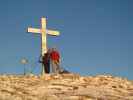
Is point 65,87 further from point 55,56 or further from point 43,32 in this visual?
point 43,32

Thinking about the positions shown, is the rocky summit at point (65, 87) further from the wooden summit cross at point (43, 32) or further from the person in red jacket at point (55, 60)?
the wooden summit cross at point (43, 32)

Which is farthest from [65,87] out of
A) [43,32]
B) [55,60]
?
[43,32]

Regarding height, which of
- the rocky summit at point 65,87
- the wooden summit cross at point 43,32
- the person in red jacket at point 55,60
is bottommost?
the rocky summit at point 65,87

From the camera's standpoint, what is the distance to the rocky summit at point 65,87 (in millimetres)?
14633

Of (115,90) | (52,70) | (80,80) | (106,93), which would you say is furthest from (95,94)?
(52,70)

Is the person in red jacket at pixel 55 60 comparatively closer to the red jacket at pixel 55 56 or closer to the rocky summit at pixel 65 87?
the red jacket at pixel 55 56

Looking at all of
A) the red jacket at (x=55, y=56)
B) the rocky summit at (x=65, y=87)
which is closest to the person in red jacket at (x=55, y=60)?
the red jacket at (x=55, y=56)

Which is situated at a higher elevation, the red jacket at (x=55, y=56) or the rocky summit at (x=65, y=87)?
the red jacket at (x=55, y=56)

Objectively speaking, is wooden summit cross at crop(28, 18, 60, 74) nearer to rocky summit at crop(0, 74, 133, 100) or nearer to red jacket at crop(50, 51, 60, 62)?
red jacket at crop(50, 51, 60, 62)

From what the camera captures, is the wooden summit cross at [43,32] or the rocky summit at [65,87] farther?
the wooden summit cross at [43,32]

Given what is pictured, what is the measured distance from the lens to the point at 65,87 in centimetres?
1669

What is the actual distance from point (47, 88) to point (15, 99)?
8.53ft

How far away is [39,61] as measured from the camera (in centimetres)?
2405

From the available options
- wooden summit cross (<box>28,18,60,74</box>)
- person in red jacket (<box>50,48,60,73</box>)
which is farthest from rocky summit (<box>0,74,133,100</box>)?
wooden summit cross (<box>28,18,60,74</box>)
